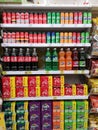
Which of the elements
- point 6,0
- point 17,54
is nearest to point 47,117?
point 17,54

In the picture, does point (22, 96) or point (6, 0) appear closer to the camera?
point (6, 0)

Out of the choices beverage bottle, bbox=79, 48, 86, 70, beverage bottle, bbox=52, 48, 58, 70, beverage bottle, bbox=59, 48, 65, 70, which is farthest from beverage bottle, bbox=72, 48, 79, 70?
beverage bottle, bbox=52, 48, 58, 70

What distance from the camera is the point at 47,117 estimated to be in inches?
144

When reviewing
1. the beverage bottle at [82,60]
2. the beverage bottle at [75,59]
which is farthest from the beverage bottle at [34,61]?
the beverage bottle at [82,60]

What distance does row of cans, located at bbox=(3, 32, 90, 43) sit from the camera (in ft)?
11.5

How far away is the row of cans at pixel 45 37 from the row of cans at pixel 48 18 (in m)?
0.18

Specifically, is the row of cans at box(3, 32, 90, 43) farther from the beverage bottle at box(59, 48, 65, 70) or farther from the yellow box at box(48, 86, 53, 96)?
the yellow box at box(48, 86, 53, 96)

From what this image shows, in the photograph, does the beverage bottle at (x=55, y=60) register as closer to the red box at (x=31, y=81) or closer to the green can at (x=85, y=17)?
the red box at (x=31, y=81)

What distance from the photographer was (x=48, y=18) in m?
3.51

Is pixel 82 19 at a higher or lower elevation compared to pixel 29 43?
higher

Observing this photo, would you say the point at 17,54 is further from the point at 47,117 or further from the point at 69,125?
the point at 69,125

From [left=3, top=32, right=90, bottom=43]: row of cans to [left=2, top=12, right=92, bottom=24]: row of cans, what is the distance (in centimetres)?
18

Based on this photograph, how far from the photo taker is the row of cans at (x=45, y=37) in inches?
138

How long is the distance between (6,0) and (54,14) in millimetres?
731
